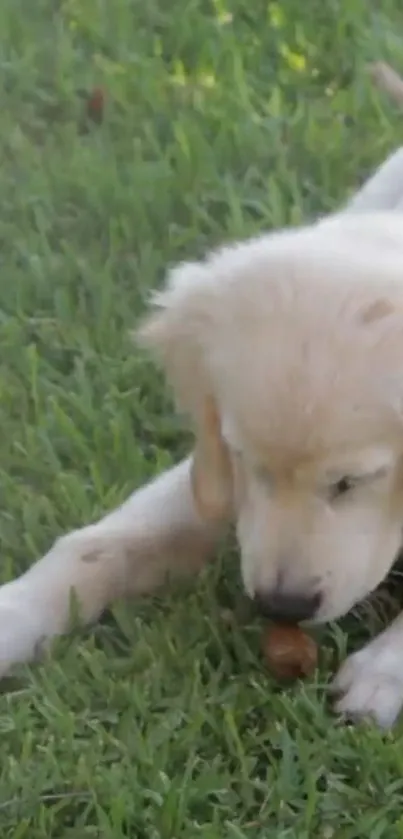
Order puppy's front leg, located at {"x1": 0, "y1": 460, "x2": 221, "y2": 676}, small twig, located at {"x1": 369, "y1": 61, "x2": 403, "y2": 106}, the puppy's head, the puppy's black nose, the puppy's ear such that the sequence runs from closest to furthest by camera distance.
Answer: the puppy's head < the puppy's black nose < the puppy's ear < puppy's front leg, located at {"x1": 0, "y1": 460, "x2": 221, "y2": 676} < small twig, located at {"x1": 369, "y1": 61, "x2": 403, "y2": 106}

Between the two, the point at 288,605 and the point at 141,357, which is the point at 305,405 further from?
the point at 141,357

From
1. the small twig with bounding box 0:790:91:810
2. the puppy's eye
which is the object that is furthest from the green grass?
the puppy's eye

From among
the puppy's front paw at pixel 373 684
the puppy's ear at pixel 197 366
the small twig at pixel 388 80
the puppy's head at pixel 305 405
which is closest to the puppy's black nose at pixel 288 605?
the puppy's head at pixel 305 405

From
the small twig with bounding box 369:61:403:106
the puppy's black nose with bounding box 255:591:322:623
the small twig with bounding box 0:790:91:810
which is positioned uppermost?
the small twig with bounding box 369:61:403:106

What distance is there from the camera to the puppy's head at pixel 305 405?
2.32 m

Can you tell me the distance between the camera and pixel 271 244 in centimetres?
264

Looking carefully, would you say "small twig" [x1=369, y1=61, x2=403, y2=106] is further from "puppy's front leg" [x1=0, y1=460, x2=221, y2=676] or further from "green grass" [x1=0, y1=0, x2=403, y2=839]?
"puppy's front leg" [x1=0, y1=460, x2=221, y2=676]

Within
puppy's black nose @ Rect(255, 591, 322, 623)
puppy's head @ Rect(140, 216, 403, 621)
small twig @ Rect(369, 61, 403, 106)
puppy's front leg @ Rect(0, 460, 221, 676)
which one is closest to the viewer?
puppy's head @ Rect(140, 216, 403, 621)

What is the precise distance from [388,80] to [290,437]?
224 centimetres

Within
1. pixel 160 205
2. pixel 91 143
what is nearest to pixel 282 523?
pixel 160 205

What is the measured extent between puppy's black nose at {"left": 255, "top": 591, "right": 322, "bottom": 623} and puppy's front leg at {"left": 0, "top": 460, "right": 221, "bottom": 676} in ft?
1.28

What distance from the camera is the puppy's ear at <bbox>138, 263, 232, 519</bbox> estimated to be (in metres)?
2.59

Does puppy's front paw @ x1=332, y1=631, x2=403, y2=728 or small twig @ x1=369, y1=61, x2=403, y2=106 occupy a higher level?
small twig @ x1=369, y1=61, x2=403, y2=106

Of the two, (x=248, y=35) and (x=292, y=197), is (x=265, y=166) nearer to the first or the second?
(x=292, y=197)
